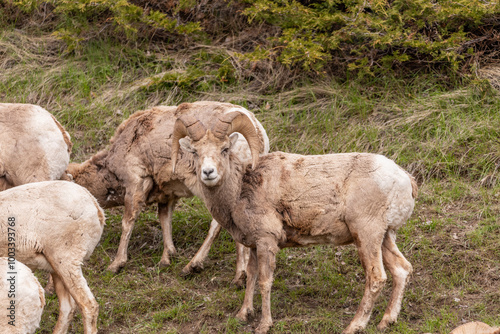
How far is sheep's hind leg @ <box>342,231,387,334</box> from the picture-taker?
23.6 feet

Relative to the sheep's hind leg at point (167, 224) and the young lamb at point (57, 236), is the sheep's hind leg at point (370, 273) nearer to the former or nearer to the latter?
the young lamb at point (57, 236)

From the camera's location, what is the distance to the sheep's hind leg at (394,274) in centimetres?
735

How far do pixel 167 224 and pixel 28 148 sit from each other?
2.27 metres

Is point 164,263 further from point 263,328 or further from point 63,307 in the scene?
point 263,328

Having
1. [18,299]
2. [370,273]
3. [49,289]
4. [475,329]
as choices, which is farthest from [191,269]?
[475,329]

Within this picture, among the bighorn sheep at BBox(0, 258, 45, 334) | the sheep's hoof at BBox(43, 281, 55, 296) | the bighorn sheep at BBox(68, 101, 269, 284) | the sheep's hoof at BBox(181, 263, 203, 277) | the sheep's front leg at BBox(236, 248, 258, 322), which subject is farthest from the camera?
the bighorn sheep at BBox(68, 101, 269, 284)

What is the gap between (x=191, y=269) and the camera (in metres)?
9.06

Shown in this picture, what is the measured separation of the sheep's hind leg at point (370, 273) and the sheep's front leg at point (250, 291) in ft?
3.80

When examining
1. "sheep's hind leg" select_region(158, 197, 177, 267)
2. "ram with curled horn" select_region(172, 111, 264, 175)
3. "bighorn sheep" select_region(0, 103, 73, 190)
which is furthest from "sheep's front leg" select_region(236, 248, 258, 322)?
"bighorn sheep" select_region(0, 103, 73, 190)

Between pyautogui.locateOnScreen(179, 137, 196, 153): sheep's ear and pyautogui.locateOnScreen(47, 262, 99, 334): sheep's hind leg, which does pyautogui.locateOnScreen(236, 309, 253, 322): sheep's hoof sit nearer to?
pyautogui.locateOnScreen(47, 262, 99, 334): sheep's hind leg

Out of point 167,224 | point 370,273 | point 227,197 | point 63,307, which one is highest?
point 227,197

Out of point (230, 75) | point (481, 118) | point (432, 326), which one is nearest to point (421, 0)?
point (481, 118)

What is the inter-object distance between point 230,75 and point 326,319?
6.19 meters

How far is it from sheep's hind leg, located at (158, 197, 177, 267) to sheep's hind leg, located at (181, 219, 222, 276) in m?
0.46
